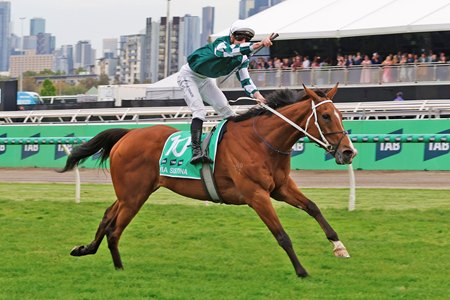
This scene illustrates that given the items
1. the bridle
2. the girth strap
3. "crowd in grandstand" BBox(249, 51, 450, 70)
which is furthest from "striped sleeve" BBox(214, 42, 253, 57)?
"crowd in grandstand" BBox(249, 51, 450, 70)

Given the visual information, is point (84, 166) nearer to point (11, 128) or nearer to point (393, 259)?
point (11, 128)

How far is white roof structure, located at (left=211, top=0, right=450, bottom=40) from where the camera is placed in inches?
1063

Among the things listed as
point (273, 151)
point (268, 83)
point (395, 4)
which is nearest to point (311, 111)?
point (273, 151)

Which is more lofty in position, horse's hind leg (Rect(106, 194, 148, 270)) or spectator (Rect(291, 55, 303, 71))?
spectator (Rect(291, 55, 303, 71))

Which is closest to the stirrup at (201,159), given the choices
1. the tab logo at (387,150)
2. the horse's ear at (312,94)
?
the horse's ear at (312,94)

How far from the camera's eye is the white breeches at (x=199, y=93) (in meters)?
8.39

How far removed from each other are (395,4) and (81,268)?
898 inches

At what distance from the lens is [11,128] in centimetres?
2305

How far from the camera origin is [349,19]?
96.7ft

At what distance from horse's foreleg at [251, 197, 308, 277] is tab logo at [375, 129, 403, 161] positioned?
10837 millimetres

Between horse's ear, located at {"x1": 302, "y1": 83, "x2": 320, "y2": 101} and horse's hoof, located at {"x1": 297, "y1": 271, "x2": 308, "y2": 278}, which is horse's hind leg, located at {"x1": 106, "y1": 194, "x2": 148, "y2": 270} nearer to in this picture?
horse's hoof, located at {"x1": 297, "y1": 271, "x2": 308, "y2": 278}

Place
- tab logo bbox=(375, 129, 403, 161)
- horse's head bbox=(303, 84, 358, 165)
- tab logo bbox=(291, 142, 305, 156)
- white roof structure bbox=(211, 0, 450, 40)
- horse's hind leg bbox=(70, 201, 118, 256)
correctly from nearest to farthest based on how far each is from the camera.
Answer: horse's head bbox=(303, 84, 358, 165) → horse's hind leg bbox=(70, 201, 118, 256) → tab logo bbox=(375, 129, 403, 161) → tab logo bbox=(291, 142, 305, 156) → white roof structure bbox=(211, 0, 450, 40)

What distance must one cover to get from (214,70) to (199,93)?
0.38m

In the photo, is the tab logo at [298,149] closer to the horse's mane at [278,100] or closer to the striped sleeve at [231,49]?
the horse's mane at [278,100]
